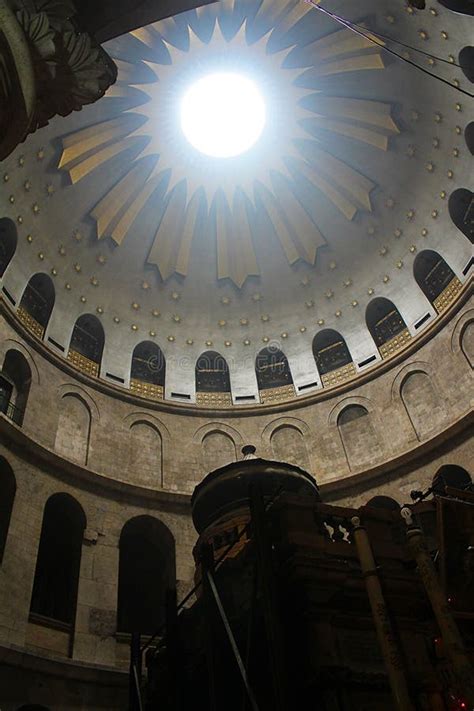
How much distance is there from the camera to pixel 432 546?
12.0 metres

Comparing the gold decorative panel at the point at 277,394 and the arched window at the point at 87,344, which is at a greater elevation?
→ the arched window at the point at 87,344

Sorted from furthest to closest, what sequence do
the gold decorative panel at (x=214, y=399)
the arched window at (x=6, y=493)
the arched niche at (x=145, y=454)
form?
the gold decorative panel at (x=214, y=399) < the arched niche at (x=145, y=454) < the arched window at (x=6, y=493)

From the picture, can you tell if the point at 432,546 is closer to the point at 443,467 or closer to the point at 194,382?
the point at 443,467

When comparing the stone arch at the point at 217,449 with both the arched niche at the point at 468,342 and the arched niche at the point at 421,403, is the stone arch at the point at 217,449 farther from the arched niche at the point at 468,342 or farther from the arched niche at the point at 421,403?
the arched niche at the point at 468,342

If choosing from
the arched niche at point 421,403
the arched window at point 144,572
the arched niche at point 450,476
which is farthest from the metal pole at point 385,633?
the arched niche at point 421,403

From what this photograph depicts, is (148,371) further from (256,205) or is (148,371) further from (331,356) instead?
(256,205)

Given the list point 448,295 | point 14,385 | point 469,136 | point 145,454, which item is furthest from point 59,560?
point 469,136

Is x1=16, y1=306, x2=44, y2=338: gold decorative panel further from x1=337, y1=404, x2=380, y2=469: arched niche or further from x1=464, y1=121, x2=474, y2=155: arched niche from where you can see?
x1=464, y1=121, x2=474, y2=155: arched niche

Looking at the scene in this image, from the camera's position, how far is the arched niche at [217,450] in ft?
63.9

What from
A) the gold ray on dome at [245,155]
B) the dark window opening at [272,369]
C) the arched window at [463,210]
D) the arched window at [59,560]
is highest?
the gold ray on dome at [245,155]

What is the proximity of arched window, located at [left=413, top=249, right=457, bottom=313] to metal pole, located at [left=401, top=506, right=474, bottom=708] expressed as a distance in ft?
51.0

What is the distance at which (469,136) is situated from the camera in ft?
61.7

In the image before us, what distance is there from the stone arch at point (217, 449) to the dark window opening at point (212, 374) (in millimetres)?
1949

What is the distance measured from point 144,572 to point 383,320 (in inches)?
455
